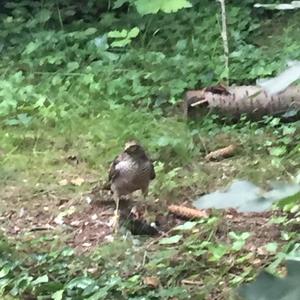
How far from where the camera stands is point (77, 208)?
122 inches

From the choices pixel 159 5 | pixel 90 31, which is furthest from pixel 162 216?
pixel 90 31

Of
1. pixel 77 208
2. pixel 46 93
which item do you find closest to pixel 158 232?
pixel 77 208

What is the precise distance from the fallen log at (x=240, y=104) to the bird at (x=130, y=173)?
0.93m

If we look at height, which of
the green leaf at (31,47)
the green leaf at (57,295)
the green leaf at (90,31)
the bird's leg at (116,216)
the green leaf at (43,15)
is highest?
the green leaf at (57,295)

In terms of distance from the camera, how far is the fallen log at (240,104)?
374 cm

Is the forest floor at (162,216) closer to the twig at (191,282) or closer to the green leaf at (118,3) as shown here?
the twig at (191,282)

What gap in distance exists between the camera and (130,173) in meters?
2.87

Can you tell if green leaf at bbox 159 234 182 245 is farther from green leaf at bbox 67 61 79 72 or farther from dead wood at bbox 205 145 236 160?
green leaf at bbox 67 61 79 72

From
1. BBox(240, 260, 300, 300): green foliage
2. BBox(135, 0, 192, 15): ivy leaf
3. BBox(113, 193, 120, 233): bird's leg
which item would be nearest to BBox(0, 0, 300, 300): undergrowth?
BBox(113, 193, 120, 233): bird's leg

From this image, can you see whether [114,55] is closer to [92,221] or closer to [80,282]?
[92,221]

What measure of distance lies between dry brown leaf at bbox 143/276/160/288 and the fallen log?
1408 mm

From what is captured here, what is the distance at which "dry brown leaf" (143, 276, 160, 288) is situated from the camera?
2467 mm

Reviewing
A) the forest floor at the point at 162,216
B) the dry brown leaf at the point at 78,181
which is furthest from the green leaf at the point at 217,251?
the dry brown leaf at the point at 78,181

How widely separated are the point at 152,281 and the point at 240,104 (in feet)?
4.88
